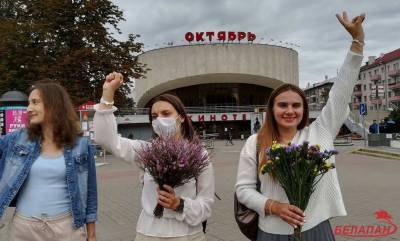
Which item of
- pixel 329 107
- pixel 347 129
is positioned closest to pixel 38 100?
pixel 329 107

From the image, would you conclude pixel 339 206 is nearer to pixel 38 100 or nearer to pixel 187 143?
pixel 187 143

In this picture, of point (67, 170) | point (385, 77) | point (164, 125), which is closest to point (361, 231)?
point (164, 125)

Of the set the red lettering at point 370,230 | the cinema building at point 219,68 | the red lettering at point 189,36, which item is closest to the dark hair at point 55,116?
the red lettering at point 370,230

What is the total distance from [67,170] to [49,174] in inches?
4.8

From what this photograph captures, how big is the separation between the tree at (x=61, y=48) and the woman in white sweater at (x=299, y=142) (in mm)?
19818

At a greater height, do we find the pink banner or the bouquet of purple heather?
the pink banner

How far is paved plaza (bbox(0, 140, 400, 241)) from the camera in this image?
7.05 meters

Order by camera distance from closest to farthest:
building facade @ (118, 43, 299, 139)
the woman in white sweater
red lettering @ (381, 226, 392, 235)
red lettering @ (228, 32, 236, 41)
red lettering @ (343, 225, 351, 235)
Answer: the woman in white sweater < red lettering @ (381, 226, 392, 235) < red lettering @ (343, 225, 351, 235) < red lettering @ (228, 32, 236, 41) < building facade @ (118, 43, 299, 139)

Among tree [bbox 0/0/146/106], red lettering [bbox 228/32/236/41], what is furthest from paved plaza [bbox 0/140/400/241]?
red lettering [bbox 228/32/236/41]

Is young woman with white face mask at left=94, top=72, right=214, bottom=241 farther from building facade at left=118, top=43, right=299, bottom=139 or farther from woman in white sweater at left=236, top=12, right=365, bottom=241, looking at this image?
building facade at left=118, top=43, right=299, bottom=139

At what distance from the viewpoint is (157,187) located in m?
2.78

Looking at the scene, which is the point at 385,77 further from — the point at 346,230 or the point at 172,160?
the point at 172,160

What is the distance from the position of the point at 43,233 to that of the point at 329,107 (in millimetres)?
2088

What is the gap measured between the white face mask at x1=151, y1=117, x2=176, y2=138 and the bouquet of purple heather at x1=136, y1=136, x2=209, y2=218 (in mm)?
352
